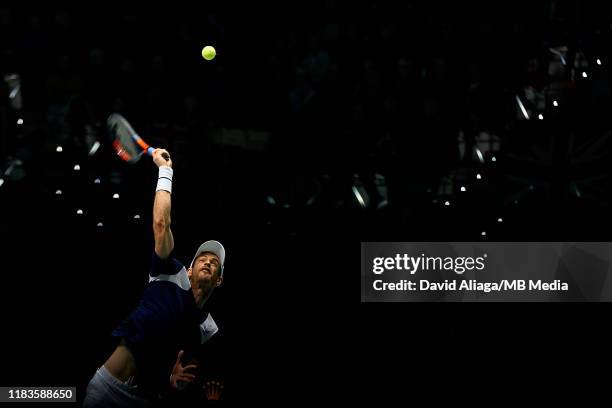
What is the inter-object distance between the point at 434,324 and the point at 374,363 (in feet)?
2.11

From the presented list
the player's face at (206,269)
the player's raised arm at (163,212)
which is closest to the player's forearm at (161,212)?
the player's raised arm at (163,212)

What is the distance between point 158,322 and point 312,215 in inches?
138

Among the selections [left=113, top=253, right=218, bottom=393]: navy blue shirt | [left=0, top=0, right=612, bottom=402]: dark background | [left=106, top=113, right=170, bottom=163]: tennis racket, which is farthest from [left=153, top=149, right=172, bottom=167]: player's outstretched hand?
[left=0, top=0, right=612, bottom=402]: dark background

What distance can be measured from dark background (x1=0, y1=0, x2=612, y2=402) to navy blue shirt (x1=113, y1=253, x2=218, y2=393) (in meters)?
2.76

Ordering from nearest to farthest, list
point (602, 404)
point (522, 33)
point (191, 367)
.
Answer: point (191, 367)
point (602, 404)
point (522, 33)

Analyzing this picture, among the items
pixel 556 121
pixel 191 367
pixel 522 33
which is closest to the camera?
pixel 191 367

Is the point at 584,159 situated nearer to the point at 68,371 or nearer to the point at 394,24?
the point at 394,24

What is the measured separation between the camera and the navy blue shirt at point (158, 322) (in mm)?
6855

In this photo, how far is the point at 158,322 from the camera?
6.87 meters

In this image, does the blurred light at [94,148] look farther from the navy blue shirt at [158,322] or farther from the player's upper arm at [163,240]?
the player's upper arm at [163,240]

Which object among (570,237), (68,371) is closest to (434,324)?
(570,237)

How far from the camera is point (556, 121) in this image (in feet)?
33.6

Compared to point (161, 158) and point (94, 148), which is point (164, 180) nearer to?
point (161, 158)

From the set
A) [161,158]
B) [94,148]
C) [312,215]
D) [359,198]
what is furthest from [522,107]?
[161,158]
